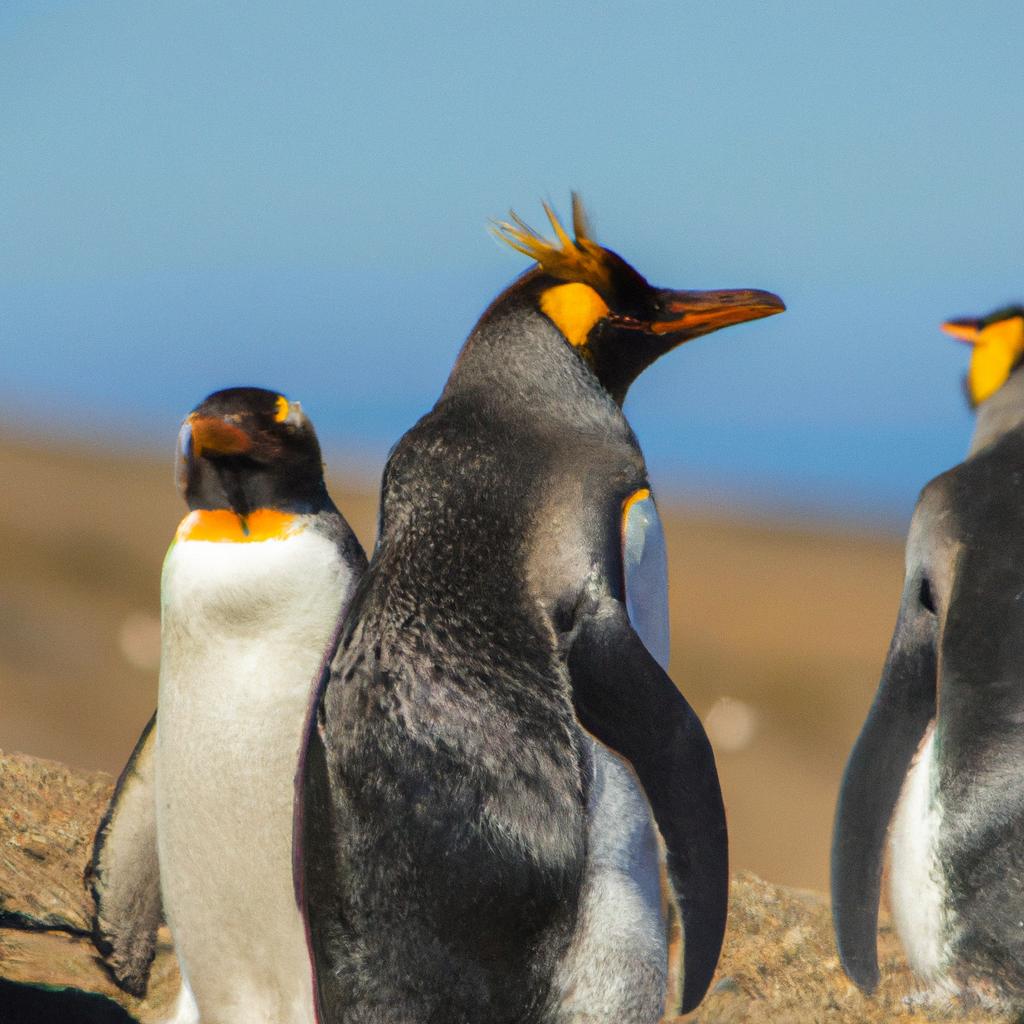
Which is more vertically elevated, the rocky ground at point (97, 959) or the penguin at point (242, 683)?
the penguin at point (242, 683)

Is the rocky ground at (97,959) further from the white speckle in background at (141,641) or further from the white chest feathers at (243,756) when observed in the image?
the white speckle in background at (141,641)

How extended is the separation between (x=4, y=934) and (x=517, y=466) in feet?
6.75

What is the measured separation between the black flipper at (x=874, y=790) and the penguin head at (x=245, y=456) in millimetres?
1522

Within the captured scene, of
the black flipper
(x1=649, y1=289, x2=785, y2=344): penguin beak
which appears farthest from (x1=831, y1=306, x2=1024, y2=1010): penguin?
(x1=649, y1=289, x2=785, y2=344): penguin beak

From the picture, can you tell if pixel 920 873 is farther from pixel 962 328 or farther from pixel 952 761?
pixel 962 328

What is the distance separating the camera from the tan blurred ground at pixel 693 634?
36.7 ft

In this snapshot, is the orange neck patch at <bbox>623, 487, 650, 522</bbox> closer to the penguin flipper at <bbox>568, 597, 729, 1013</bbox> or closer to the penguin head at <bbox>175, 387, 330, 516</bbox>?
the penguin flipper at <bbox>568, 597, 729, 1013</bbox>

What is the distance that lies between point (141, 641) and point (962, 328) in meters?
10.1

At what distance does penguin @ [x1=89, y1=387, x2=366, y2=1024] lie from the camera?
3455 millimetres

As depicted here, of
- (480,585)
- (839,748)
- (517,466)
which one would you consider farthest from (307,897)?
(839,748)

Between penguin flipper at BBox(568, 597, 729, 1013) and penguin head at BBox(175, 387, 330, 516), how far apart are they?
1.02 meters

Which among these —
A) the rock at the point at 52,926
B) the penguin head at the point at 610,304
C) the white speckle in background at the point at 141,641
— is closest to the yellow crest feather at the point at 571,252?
the penguin head at the point at 610,304

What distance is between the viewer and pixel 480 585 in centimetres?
293

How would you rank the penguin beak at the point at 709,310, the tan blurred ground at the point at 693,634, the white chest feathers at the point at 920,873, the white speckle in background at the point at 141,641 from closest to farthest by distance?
the penguin beak at the point at 709,310 < the white chest feathers at the point at 920,873 < the tan blurred ground at the point at 693,634 < the white speckle in background at the point at 141,641
